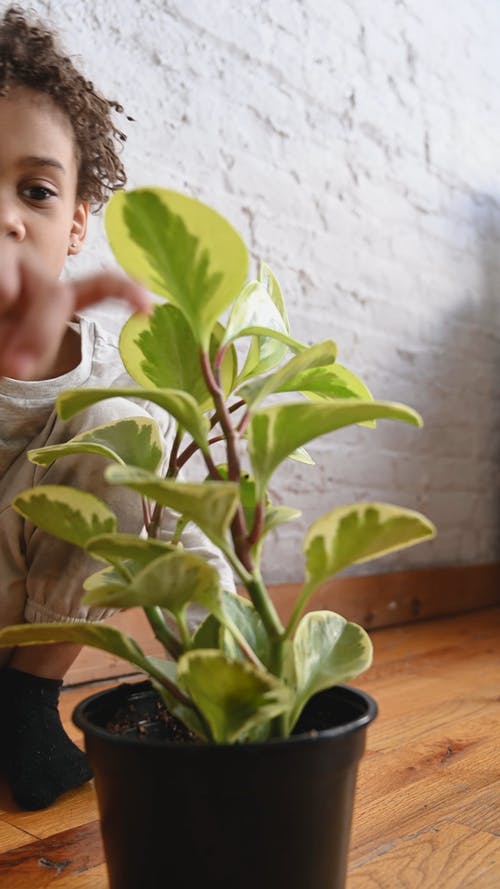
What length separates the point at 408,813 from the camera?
798mm

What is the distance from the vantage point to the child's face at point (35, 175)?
0.93 metres

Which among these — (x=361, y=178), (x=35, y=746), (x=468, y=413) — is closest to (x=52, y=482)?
(x=35, y=746)

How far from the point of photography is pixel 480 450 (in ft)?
7.27

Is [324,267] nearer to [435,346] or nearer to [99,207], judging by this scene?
[435,346]

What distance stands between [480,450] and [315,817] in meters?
1.82

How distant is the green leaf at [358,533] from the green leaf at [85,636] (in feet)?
0.41

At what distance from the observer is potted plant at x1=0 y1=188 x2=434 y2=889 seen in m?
0.47

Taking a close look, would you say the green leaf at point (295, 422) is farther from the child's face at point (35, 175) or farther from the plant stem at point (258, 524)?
the child's face at point (35, 175)

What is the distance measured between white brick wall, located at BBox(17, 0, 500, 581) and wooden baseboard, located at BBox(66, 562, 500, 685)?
42 millimetres

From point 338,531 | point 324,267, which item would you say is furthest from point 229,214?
point 338,531

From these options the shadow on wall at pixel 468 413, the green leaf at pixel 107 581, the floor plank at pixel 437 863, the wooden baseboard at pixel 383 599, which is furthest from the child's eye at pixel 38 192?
the shadow on wall at pixel 468 413

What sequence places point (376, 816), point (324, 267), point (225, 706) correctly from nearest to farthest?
point (225, 706), point (376, 816), point (324, 267)

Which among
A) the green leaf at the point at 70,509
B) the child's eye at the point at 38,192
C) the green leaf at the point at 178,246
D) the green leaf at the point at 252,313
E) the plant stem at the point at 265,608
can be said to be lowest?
the child's eye at the point at 38,192

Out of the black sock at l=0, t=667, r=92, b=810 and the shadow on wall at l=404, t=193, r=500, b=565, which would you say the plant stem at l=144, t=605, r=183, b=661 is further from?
the shadow on wall at l=404, t=193, r=500, b=565
